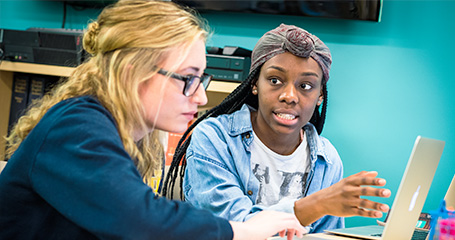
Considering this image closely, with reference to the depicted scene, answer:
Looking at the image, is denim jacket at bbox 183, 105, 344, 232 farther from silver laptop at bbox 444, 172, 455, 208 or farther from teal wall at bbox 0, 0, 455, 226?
teal wall at bbox 0, 0, 455, 226

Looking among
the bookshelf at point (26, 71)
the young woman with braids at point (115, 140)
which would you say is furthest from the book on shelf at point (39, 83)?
the young woman with braids at point (115, 140)

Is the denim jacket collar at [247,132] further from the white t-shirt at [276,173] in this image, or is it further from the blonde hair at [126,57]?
the blonde hair at [126,57]

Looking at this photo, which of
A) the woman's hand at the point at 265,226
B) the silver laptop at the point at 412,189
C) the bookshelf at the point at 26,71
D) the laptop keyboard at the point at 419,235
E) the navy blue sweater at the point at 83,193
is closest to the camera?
the navy blue sweater at the point at 83,193

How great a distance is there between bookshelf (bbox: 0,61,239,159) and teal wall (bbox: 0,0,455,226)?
56 centimetres

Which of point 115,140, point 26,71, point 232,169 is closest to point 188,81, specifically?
point 115,140

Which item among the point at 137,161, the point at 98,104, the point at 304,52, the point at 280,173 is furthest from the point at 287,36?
the point at 98,104

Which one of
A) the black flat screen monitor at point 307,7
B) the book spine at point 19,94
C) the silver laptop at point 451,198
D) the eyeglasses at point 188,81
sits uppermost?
the black flat screen monitor at point 307,7

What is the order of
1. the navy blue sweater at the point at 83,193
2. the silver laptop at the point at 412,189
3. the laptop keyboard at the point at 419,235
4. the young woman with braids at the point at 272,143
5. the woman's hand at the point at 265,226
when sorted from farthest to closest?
the young woman with braids at the point at 272,143 → the laptop keyboard at the point at 419,235 → the silver laptop at the point at 412,189 → the woman's hand at the point at 265,226 → the navy blue sweater at the point at 83,193

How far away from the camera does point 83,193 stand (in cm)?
76

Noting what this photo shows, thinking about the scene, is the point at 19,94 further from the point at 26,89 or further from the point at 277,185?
the point at 277,185

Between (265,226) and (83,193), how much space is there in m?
0.34

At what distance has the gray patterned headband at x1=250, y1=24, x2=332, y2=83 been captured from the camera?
1.54 meters

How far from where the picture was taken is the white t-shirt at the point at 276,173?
1.56 meters

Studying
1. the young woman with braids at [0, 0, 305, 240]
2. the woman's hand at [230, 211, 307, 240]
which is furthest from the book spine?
the woman's hand at [230, 211, 307, 240]
